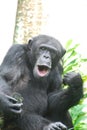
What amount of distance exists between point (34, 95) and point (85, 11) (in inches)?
265

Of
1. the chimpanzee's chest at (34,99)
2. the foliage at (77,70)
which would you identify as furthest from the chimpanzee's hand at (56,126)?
the foliage at (77,70)

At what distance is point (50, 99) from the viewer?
271 inches

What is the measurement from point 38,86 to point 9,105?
2.46 ft

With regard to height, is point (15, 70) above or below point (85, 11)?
above

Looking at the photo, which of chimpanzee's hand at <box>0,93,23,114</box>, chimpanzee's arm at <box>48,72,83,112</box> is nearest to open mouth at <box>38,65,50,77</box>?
chimpanzee's arm at <box>48,72,83,112</box>

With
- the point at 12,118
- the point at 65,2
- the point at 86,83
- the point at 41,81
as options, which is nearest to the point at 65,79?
the point at 41,81

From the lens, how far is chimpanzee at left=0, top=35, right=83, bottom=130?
6496mm

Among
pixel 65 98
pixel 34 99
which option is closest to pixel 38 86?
pixel 34 99

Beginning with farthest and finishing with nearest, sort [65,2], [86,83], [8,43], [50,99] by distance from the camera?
[65,2], [8,43], [86,83], [50,99]

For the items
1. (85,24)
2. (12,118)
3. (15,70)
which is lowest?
(85,24)

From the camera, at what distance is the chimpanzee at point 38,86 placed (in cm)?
650

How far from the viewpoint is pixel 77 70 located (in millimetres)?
7941

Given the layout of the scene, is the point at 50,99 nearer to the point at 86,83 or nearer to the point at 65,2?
the point at 86,83

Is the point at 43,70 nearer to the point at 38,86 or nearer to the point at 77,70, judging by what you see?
the point at 38,86
